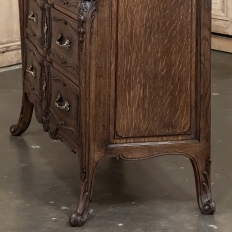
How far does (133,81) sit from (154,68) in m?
0.10

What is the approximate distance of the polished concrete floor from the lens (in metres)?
2.73

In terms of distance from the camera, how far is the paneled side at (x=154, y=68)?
2572mm

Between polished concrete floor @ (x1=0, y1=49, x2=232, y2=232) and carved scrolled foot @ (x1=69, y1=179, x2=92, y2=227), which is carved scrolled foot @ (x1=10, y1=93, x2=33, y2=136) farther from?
carved scrolled foot @ (x1=69, y1=179, x2=92, y2=227)

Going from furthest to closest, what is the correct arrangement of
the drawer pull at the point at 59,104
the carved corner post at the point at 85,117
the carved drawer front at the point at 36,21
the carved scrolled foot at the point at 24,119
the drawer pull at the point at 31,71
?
the carved scrolled foot at the point at 24,119 < the drawer pull at the point at 31,71 < the carved drawer front at the point at 36,21 < the drawer pull at the point at 59,104 < the carved corner post at the point at 85,117

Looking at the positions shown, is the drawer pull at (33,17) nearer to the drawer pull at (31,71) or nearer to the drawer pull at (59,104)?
the drawer pull at (31,71)

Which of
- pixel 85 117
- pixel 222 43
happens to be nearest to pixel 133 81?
pixel 85 117

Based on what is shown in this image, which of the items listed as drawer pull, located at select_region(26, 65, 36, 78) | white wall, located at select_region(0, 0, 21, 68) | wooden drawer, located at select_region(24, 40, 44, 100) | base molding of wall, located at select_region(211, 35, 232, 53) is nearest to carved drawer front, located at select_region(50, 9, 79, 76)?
wooden drawer, located at select_region(24, 40, 44, 100)

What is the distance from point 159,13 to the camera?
8.48ft

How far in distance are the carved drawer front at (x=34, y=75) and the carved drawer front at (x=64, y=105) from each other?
0.18 meters

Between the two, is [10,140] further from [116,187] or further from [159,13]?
[159,13]

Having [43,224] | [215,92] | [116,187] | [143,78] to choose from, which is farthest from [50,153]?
[215,92]

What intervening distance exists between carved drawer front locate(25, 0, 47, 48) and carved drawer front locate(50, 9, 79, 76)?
16 centimetres

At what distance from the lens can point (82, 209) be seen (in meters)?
2.73

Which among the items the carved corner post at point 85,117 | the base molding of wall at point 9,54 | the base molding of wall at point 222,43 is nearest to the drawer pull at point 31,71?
the carved corner post at point 85,117
